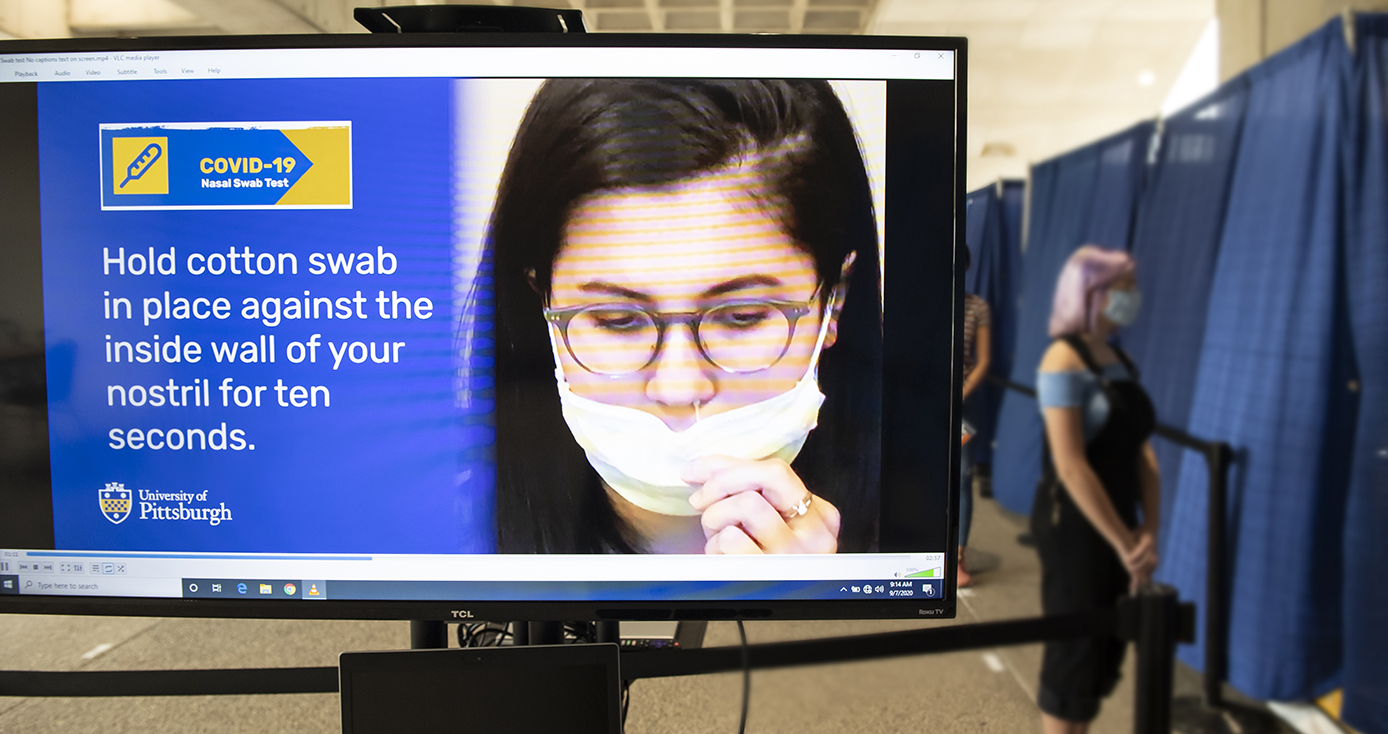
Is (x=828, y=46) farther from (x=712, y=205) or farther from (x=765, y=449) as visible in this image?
(x=765, y=449)

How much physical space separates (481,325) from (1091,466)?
126 cm

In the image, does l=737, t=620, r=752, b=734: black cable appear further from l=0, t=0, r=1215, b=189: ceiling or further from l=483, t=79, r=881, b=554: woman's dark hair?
l=0, t=0, r=1215, b=189: ceiling

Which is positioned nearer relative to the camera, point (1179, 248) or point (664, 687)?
point (664, 687)

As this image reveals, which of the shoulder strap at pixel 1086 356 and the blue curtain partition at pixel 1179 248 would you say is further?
the blue curtain partition at pixel 1179 248

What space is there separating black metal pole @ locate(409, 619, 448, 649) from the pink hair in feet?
4.23

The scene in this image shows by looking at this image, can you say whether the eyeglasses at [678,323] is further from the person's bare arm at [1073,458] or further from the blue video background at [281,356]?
the person's bare arm at [1073,458]

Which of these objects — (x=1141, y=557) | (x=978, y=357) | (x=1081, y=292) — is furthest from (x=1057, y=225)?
(x=978, y=357)

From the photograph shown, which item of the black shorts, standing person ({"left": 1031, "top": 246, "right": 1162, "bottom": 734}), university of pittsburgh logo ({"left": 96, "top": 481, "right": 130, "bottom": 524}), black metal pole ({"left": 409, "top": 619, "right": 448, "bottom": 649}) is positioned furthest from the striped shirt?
the black shorts

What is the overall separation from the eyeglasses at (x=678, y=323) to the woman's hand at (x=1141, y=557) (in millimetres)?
1317

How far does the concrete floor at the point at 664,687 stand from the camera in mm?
365

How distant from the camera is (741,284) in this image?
0.37 meters

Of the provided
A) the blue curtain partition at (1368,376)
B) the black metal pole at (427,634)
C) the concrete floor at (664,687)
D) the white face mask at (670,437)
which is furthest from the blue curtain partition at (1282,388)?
the black metal pole at (427,634)

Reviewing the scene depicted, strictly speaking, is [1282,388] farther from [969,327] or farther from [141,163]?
[141,163]

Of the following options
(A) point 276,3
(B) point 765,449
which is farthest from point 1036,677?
(A) point 276,3
